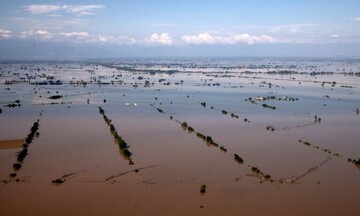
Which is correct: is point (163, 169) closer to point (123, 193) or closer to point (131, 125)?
point (123, 193)

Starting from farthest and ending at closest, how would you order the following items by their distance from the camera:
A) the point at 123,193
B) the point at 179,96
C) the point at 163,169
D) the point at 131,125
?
1. the point at 179,96
2. the point at 131,125
3. the point at 163,169
4. the point at 123,193

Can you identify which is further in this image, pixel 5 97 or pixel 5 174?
pixel 5 97

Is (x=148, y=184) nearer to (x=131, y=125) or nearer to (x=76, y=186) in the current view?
(x=76, y=186)

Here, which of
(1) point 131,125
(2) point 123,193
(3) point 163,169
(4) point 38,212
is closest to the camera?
(4) point 38,212

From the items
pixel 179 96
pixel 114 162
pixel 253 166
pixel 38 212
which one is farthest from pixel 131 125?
pixel 179 96

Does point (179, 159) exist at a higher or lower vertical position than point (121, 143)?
lower

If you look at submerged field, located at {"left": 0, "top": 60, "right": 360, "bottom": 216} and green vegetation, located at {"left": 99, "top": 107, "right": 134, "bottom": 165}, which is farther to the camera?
green vegetation, located at {"left": 99, "top": 107, "right": 134, "bottom": 165}

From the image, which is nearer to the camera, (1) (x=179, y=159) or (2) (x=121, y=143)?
(1) (x=179, y=159)
